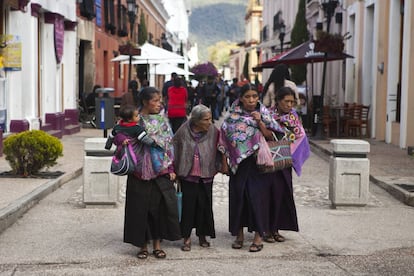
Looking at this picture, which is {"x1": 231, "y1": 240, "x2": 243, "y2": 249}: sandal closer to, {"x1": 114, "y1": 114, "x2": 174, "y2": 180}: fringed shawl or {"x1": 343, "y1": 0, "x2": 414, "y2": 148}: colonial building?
{"x1": 114, "y1": 114, "x2": 174, "y2": 180}: fringed shawl

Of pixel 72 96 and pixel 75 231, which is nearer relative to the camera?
pixel 75 231

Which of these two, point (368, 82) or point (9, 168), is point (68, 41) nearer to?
point (368, 82)

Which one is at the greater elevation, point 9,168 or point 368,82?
point 368,82

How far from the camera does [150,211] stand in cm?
748

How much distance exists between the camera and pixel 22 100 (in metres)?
18.0

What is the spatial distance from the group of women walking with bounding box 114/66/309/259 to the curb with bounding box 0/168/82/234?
1.98 metres

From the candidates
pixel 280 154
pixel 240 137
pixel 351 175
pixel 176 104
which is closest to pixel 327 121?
pixel 176 104

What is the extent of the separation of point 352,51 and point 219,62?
142 metres

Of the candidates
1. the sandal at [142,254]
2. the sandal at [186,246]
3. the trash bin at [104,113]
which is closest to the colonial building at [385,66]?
the trash bin at [104,113]

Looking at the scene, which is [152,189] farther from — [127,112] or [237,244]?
[237,244]

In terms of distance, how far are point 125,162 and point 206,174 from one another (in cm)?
79

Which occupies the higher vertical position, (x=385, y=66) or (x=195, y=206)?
(x=385, y=66)

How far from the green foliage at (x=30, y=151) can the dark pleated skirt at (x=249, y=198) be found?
16.1 feet

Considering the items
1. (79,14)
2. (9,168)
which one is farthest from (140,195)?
(79,14)
